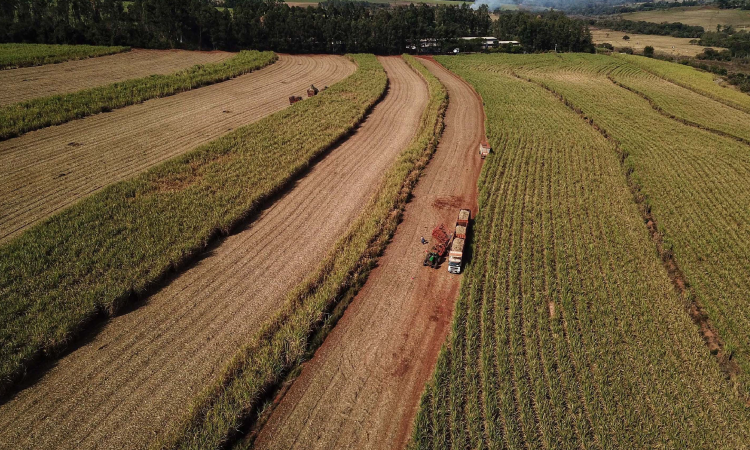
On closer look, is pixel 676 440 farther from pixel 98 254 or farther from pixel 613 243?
pixel 98 254

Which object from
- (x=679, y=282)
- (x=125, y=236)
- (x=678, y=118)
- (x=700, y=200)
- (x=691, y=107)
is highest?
(x=691, y=107)

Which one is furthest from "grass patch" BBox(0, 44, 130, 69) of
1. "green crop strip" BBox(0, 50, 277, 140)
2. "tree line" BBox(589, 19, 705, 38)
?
"tree line" BBox(589, 19, 705, 38)

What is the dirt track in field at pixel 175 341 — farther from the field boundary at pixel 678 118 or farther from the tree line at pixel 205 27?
the tree line at pixel 205 27

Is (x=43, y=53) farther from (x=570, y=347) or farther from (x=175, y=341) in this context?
(x=570, y=347)

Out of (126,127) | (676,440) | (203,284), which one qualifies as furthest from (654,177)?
(126,127)

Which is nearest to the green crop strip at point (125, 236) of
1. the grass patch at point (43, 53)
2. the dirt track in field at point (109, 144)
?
the dirt track in field at point (109, 144)

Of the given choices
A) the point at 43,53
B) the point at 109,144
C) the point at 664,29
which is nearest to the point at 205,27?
the point at 43,53
